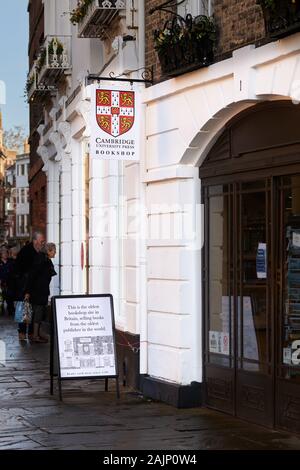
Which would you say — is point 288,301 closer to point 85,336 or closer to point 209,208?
point 209,208

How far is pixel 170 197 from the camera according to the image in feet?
37.7

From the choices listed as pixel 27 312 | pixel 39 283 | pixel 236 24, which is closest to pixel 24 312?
pixel 27 312

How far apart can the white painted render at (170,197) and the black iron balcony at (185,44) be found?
14 centimetres

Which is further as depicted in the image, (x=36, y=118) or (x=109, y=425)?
(x=36, y=118)

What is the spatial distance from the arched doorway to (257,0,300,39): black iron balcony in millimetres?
813

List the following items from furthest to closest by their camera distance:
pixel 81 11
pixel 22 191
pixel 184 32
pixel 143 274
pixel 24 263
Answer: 1. pixel 22 191
2. pixel 24 263
3. pixel 81 11
4. pixel 143 274
5. pixel 184 32

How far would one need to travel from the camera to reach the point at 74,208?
17.7 m

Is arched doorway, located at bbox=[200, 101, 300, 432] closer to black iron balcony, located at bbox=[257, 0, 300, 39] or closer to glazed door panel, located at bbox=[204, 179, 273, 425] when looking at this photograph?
glazed door panel, located at bbox=[204, 179, 273, 425]

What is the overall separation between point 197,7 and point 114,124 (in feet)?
5.54

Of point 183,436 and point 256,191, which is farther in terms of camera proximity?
point 256,191

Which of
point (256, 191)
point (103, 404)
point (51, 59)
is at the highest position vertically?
point (51, 59)

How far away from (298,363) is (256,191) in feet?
5.99
